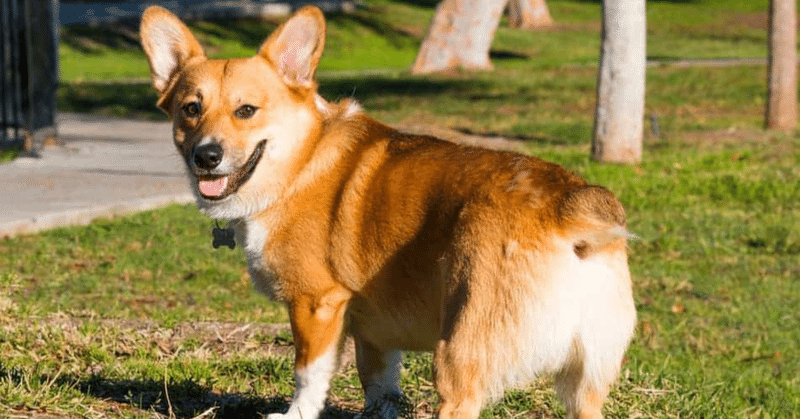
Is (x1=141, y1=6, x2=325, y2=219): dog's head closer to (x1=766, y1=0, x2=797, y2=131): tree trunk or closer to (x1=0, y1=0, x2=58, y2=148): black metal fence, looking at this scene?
(x1=0, y1=0, x2=58, y2=148): black metal fence

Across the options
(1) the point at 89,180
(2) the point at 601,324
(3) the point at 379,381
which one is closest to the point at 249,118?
(3) the point at 379,381

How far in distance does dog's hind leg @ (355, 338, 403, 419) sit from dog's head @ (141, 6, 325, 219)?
0.81 meters

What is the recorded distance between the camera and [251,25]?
115ft

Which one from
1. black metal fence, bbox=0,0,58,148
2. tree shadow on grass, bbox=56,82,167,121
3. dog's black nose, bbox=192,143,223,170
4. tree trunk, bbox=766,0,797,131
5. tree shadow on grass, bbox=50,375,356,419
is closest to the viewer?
dog's black nose, bbox=192,143,223,170

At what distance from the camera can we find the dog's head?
5.24 m

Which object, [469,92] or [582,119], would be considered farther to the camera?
[469,92]

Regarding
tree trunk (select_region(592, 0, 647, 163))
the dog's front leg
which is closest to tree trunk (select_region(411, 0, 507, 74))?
tree trunk (select_region(592, 0, 647, 163))

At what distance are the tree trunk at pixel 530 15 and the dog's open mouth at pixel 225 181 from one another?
35.9 metres

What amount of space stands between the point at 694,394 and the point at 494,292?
7.52 feet

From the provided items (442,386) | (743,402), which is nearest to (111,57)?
(743,402)

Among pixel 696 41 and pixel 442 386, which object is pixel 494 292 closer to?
pixel 442 386

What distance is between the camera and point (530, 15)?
1618 inches

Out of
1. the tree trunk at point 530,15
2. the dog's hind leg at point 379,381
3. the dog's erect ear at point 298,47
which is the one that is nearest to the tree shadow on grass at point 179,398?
the dog's hind leg at point 379,381

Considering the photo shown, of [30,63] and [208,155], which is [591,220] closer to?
[208,155]
